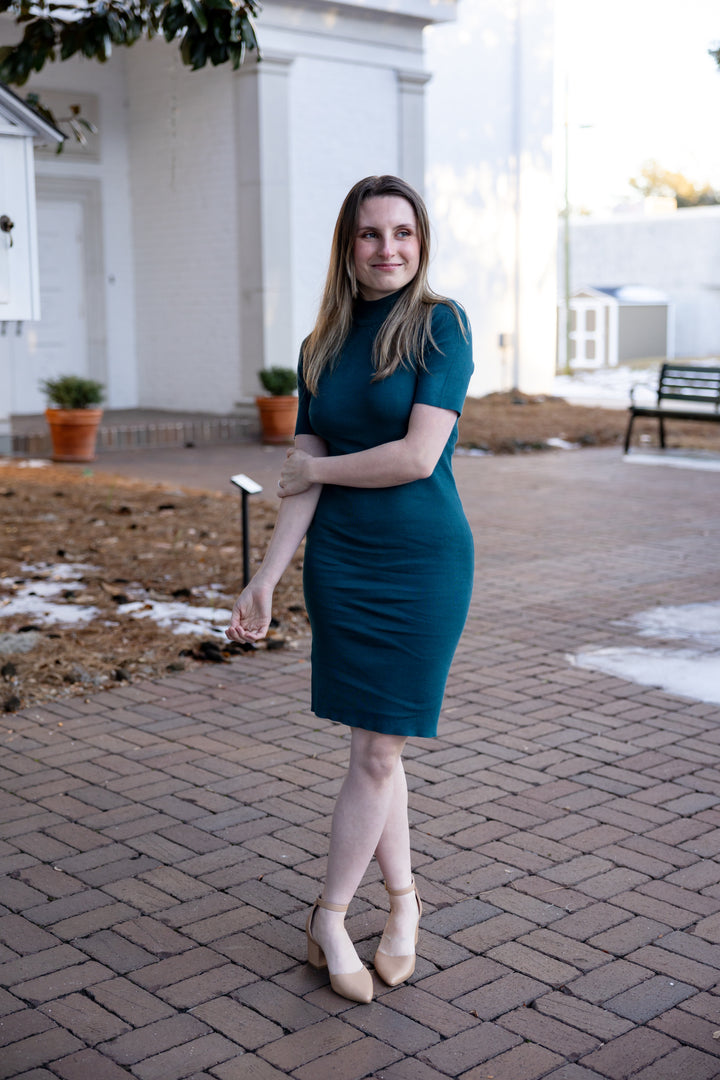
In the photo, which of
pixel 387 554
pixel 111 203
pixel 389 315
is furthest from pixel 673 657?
pixel 111 203

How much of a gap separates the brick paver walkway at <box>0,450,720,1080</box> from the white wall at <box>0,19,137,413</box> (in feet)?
37.1

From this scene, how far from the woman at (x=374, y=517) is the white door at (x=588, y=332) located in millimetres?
40915

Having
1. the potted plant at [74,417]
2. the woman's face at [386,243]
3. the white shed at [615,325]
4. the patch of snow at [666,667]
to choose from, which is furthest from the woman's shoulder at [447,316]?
the white shed at [615,325]

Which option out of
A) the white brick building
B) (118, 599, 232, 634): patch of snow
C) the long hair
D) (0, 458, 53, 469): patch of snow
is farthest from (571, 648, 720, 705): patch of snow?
the white brick building

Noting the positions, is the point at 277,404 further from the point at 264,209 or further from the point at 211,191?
the point at 211,191

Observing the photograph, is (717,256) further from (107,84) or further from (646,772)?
(646,772)

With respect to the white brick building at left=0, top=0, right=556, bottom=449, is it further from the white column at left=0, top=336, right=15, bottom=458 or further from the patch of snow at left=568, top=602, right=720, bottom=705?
the patch of snow at left=568, top=602, right=720, bottom=705

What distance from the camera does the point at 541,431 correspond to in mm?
15656

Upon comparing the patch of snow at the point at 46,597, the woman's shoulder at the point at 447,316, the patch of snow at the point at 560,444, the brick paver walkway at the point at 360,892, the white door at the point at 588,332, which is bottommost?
the brick paver walkway at the point at 360,892

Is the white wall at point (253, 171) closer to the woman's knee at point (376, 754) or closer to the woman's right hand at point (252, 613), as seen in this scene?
the woman's right hand at point (252, 613)

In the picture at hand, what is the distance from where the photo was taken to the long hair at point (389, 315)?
2.66 meters

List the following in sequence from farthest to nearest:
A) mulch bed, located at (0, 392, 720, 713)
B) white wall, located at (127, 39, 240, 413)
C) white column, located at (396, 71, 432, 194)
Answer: white column, located at (396, 71, 432, 194) < white wall, located at (127, 39, 240, 413) < mulch bed, located at (0, 392, 720, 713)

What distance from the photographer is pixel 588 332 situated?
4316 centimetres

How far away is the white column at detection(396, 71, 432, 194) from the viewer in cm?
1565
